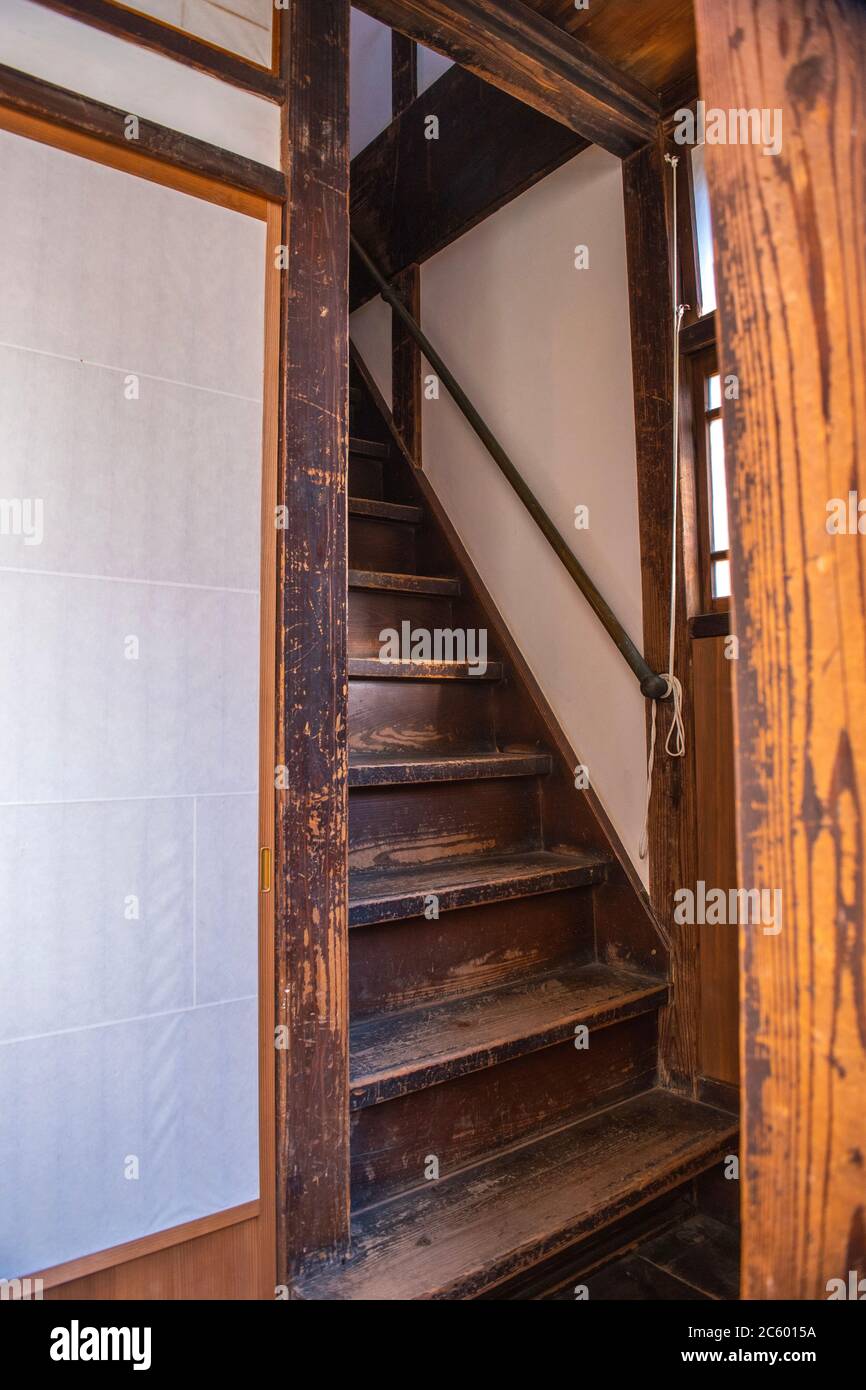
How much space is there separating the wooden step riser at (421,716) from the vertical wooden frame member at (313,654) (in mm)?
760

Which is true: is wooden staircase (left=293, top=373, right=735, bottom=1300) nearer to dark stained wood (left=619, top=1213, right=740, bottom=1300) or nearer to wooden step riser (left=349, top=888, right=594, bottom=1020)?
wooden step riser (left=349, top=888, right=594, bottom=1020)

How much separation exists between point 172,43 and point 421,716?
1.62m

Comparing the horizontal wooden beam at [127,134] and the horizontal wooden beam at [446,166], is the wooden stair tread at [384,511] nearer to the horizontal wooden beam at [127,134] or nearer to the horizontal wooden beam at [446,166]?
the horizontal wooden beam at [446,166]

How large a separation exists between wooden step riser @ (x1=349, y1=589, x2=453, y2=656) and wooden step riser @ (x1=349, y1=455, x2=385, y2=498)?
29.0 inches

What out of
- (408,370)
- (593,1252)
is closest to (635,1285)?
(593,1252)

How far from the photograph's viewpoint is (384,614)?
256 cm

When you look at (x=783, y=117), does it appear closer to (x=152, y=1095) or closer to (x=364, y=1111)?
(x=152, y=1095)

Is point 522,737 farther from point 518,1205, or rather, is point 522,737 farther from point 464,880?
point 518,1205

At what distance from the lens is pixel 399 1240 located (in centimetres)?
144

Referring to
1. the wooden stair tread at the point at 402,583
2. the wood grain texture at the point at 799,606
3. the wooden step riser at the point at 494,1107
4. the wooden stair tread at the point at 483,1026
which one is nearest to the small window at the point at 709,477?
the wooden stair tread at the point at 402,583

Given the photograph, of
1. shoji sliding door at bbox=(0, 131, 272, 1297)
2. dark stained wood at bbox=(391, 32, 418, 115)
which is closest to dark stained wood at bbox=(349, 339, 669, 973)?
shoji sliding door at bbox=(0, 131, 272, 1297)
